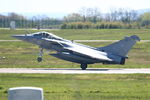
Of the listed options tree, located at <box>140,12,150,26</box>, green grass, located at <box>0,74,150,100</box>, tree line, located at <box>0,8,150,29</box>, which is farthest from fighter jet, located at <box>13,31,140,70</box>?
tree, located at <box>140,12,150,26</box>

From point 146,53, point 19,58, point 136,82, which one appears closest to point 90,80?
point 136,82

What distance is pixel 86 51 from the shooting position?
33750 millimetres

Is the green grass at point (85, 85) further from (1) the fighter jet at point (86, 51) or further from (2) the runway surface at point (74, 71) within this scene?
(1) the fighter jet at point (86, 51)

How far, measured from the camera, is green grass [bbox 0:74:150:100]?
1975 cm

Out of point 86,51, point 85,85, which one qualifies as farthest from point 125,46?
point 85,85

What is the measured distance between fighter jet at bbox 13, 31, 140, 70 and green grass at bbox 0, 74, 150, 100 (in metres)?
4.85

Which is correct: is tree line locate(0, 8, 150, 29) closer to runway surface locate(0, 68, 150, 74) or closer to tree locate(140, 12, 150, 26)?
tree locate(140, 12, 150, 26)

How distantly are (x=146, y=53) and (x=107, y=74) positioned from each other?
1996 cm

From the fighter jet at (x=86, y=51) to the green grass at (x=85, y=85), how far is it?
485 centimetres

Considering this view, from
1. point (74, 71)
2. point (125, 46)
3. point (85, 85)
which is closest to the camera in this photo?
point (85, 85)

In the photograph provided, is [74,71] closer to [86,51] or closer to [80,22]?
[86,51]

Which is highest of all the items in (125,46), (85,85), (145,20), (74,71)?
(125,46)

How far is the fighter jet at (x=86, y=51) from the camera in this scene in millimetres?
33000

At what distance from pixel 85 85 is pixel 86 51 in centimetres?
1031
